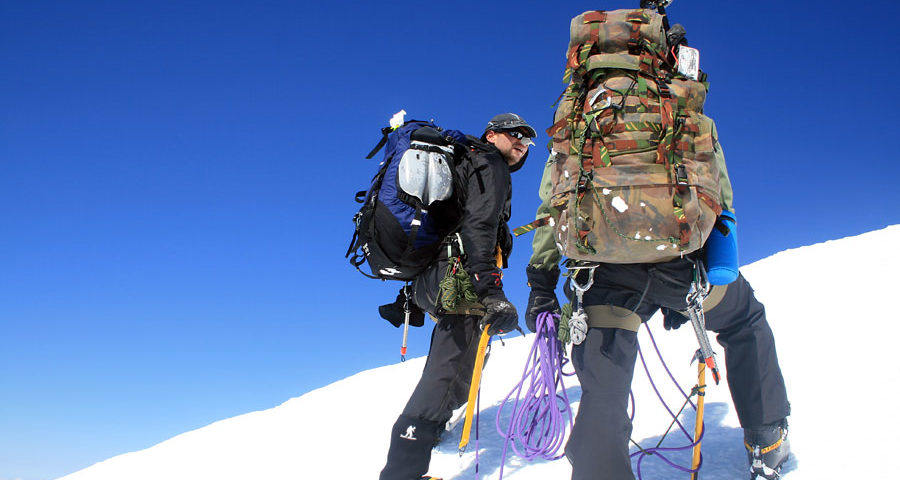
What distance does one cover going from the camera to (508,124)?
4.48 metres

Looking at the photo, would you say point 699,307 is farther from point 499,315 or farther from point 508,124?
point 508,124

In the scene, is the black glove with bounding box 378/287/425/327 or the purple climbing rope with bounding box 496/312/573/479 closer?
the purple climbing rope with bounding box 496/312/573/479

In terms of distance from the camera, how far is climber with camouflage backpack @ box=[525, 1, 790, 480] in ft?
7.91

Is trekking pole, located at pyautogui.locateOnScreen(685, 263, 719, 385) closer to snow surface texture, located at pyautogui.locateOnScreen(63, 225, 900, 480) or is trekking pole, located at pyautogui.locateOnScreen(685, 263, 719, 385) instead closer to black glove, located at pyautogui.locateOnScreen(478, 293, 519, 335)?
snow surface texture, located at pyautogui.locateOnScreen(63, 225, 900, 480)

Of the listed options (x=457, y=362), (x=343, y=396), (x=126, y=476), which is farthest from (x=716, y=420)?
(x=126, y=476)

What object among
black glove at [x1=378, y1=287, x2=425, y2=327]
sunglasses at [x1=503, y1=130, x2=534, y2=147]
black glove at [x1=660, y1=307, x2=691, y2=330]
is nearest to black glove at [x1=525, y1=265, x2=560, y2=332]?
black glove at [x1=660, y1=307, x2=691, y2=330]

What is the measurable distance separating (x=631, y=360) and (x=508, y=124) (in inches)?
93.8

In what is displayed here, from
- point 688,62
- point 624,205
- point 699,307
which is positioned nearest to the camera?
point 624,205

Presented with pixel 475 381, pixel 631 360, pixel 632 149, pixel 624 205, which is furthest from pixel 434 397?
pixel 632 149

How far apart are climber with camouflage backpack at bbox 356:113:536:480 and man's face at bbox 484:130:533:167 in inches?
11.5

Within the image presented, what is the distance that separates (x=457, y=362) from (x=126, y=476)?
4.63 meters

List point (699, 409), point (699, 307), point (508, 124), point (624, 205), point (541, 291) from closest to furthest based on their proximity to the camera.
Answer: point (624, 205)
point (699, 307)
point (699, 409)
point (541, 291)
point (508, 124)

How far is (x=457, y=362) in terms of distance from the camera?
3.74 metres

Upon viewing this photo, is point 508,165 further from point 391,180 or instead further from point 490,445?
point 490,445
